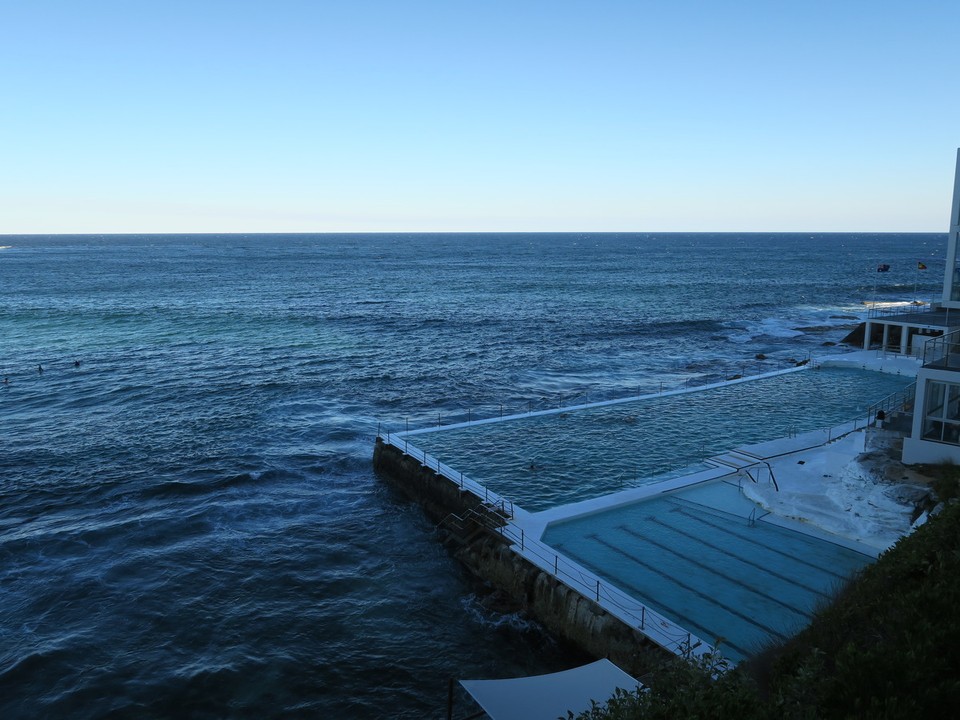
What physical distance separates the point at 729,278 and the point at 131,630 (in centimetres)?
13904

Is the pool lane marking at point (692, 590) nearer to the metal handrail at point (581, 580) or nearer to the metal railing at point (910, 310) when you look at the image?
the metal handrail at point (581, 580)

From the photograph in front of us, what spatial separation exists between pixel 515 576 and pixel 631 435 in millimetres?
13682

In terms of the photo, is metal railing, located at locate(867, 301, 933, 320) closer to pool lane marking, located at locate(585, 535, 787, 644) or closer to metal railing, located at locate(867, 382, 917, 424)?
metal railing, located at locate(867, 382, 917, 424)

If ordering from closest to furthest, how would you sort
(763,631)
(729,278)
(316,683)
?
1. (763,631)
2. (316,683)
3. (729,278)

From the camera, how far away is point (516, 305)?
95375mm

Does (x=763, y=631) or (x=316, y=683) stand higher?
(x=763, y=631)

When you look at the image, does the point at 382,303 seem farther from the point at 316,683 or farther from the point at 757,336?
the point at 316,683

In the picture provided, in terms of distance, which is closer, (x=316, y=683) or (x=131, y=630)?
(x=316, y=683)

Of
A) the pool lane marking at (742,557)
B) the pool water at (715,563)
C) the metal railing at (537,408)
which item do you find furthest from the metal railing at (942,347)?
the metal railing at (537,408)

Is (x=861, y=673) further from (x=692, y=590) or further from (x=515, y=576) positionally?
(x=515, y=576)

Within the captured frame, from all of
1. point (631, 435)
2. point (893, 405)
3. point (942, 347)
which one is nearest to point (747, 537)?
point (631, 435)

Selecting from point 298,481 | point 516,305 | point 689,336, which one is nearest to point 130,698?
point 298,481

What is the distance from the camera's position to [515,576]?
20.6 metres

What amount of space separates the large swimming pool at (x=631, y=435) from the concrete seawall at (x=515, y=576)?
1.45 m
